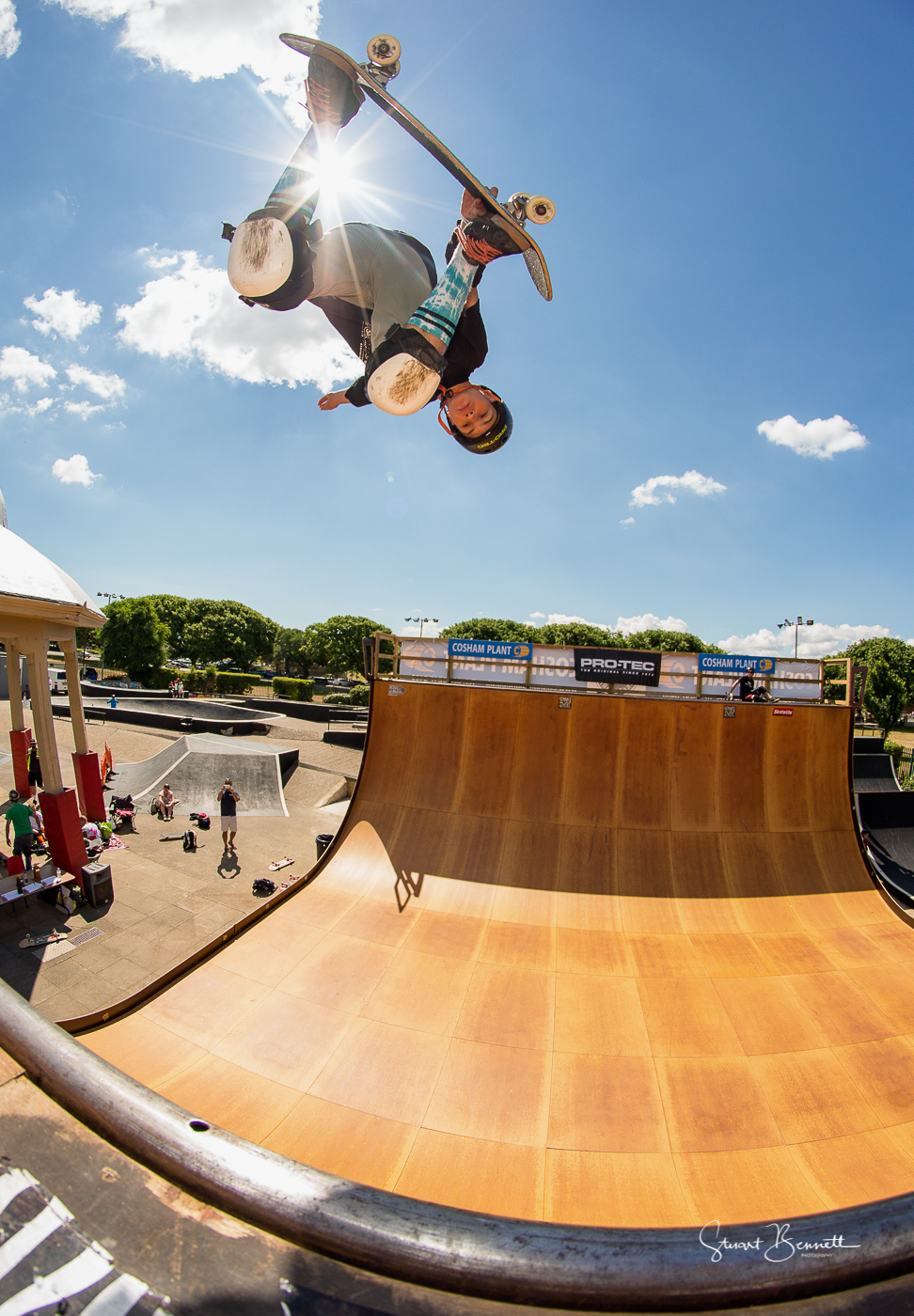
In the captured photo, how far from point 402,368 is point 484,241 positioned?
1.96m

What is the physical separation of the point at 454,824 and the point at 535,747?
6.63 feet

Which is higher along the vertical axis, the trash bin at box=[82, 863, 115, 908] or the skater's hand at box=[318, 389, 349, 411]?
the skater's hand at box=[318, 389, 349, 411]

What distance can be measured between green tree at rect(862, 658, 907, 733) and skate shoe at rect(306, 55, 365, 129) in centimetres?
5382

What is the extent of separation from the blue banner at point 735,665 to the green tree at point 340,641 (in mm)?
56708

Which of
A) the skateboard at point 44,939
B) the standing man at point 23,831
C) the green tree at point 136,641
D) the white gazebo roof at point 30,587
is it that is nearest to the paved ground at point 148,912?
the skateboard at point 44,939

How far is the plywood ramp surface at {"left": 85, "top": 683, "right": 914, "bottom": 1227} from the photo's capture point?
4305 millimetres

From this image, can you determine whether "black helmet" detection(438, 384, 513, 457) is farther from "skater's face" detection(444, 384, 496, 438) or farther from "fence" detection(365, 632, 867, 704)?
"fence" detection(365, 632, 867, 704)

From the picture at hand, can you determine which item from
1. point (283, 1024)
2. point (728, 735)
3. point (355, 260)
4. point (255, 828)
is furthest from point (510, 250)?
point (255, 828)

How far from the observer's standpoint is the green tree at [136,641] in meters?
51.4

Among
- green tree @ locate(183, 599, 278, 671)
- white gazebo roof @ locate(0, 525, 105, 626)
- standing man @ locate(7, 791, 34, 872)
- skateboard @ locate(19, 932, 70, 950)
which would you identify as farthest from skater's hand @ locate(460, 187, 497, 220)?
green tree @ locate(183, 599, 278, 671)

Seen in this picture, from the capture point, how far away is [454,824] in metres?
8.55

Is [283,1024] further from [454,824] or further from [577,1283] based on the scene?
[577,1283]

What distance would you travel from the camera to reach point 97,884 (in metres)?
8.88

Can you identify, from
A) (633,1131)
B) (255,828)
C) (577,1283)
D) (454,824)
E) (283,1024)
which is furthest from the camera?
(255,828)
